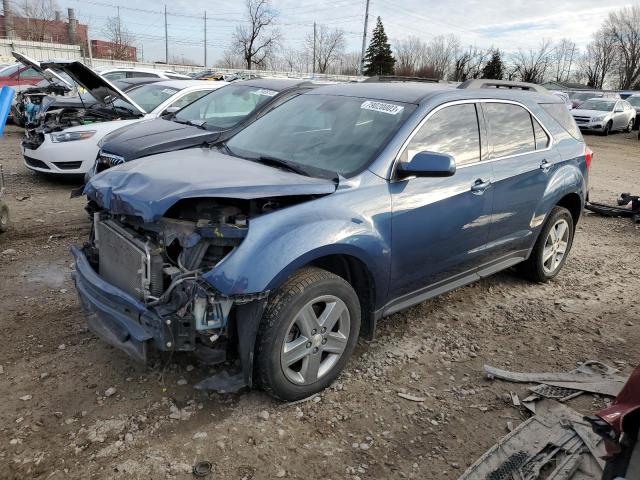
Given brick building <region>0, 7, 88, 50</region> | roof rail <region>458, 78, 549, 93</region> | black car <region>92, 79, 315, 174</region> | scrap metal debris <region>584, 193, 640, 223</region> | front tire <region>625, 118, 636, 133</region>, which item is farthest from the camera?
brick building <region>0, 7, 88, 50</region>

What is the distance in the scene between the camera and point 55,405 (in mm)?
3049

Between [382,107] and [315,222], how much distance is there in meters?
1.26

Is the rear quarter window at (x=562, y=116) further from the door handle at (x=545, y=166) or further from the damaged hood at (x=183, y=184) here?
the damaged hood at (x=183, y=184)

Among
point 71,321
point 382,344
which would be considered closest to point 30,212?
point 71,321

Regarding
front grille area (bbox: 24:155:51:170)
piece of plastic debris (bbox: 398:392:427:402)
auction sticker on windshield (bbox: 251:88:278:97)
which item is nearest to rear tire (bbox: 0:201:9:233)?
front grille area (bbox: 24:155:51:170)

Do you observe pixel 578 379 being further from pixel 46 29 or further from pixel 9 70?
pixel 46 29

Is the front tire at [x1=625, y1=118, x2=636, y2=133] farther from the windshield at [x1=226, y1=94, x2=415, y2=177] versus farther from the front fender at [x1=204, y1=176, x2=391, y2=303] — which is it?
the front fender at [x1=204, y1=176, x2=391, y2=303]

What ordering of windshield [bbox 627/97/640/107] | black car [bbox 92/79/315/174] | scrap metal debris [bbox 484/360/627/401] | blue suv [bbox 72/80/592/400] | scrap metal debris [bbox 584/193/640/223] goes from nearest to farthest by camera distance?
blue suv [bbox 72/80/592/400] < scrap metal debris [bbox 484/360/627/401] < black car [bbox 92/79/315/174] < scrap metal debris [bbox 584/193/640/223] < windshield [bbox 627/97/640/107]

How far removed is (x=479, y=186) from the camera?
3896 mm

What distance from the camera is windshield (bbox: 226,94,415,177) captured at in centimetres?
352

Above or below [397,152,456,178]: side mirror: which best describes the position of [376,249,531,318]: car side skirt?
below

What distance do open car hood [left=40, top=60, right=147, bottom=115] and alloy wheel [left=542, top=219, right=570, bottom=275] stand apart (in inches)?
245

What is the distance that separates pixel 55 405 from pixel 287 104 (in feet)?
9.48

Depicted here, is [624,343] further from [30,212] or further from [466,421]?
[30,212]
